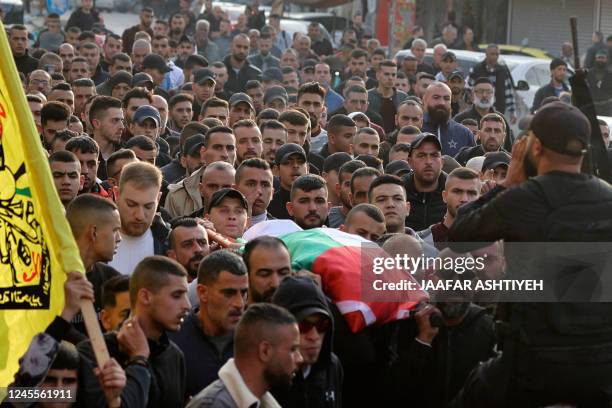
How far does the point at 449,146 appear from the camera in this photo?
50.1 ft

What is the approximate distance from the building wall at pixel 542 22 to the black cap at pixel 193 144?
23.8 metres

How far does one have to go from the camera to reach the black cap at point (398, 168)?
11938mm

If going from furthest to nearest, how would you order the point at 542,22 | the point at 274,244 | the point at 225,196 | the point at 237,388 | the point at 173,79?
the point at 542,22 < the point at 173,79 < the point at 225,196 < the point at 274,244 < the point at 237,388

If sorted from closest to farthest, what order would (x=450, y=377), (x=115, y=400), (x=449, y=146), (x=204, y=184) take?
(x=115, y=400), (x=450, y=377), (x=204, y=184), (x=449, y=146)

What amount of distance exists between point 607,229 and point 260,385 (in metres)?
1.63

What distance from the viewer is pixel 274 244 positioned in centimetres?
710

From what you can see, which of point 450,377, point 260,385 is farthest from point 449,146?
point 260,385

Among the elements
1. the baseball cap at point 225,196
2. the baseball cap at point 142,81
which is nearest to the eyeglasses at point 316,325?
the baseball cap at point 225,196

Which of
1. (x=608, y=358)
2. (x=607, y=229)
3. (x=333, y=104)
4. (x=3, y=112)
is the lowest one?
(x=333, y=104)

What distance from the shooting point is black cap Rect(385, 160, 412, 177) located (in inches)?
470

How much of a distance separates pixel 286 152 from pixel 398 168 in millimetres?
1131

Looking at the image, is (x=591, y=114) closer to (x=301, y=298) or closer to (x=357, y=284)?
(x=357, y=284)

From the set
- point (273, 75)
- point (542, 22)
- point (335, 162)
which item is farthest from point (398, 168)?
point (542, 22)

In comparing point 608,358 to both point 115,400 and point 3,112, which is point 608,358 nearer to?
point 115,400
